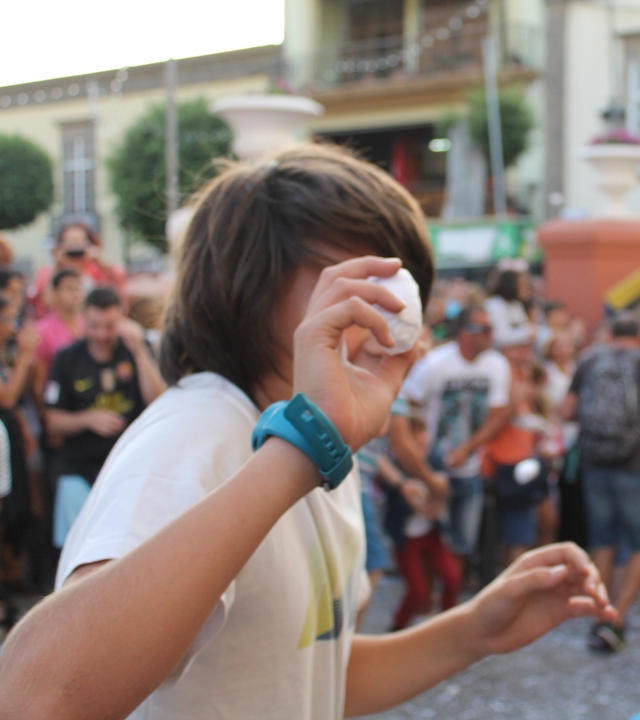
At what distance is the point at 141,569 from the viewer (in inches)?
32.9

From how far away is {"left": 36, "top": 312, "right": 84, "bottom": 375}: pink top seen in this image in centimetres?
498

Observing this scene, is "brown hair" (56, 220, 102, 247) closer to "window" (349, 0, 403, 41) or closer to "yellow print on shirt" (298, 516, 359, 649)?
"yellow print on shirt" (298, 516, 359, 649)

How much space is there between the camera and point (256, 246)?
4.01ft

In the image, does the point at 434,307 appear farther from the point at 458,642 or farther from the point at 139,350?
the point at 458,642

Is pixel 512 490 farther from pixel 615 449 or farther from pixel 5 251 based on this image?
pixel 5 251

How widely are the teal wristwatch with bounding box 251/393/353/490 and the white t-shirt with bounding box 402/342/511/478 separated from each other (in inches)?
161

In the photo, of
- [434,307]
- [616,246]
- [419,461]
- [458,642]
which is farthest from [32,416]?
[616,246]

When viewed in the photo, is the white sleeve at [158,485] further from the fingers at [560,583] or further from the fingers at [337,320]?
the fingers at [560,583]

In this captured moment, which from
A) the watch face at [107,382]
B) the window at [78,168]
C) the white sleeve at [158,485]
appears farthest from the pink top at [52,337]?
the window at [78,168]

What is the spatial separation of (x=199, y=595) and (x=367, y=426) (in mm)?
255

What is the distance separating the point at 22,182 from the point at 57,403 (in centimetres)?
188

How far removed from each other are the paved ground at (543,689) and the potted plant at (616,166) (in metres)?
7.41

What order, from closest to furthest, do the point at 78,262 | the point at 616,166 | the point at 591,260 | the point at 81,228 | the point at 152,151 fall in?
the point at 78,262 < the point at 81,228 < the point at 152,151 < the point at 591,260 < the point at 616,166

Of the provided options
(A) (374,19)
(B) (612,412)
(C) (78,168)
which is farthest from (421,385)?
(A) (374,19)
